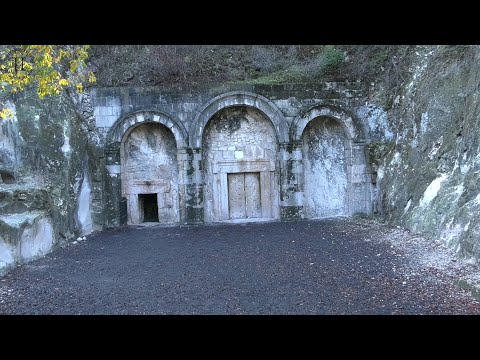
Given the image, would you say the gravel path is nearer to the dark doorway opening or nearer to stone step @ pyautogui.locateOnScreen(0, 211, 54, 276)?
stone step @ pyautogui.locateOnScreen(0, 211, 54, 276)

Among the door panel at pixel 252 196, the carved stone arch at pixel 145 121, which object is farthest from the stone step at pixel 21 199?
the door panel at pixel 252 196

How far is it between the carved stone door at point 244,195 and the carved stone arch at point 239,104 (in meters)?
1.57

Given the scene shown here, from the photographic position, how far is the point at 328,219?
11805 millimetres

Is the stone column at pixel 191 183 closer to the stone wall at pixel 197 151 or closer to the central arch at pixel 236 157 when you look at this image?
the stone wall at pixel 197 151

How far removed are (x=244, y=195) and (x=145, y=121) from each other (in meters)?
3.65

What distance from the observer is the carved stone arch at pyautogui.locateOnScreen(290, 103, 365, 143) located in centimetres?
1166

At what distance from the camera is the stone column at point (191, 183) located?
37.9ft

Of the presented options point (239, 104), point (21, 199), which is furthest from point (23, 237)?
point (239, 104)

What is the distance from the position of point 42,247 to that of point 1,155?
7.22ft

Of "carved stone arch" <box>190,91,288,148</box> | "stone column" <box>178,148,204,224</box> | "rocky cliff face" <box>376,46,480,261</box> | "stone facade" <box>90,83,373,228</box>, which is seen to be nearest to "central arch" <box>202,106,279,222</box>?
"stone facade" <box>90,83,373,228</box>

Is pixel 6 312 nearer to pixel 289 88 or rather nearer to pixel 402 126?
pixel 289 88

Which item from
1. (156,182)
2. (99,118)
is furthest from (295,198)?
(99,118)

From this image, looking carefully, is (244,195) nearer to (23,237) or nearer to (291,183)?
(291,183)

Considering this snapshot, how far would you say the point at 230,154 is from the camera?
486 inches
